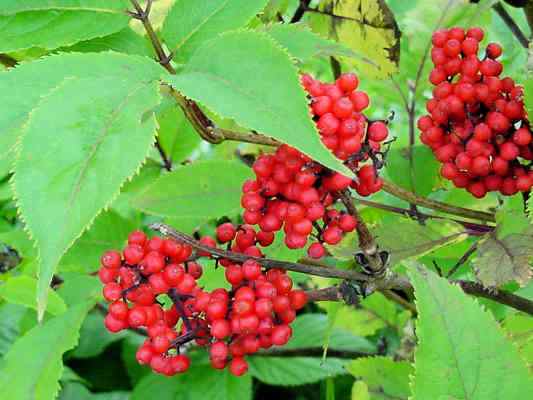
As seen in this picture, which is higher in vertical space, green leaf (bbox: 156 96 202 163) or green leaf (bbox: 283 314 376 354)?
green leaf (bbox: 156 96 202 163)

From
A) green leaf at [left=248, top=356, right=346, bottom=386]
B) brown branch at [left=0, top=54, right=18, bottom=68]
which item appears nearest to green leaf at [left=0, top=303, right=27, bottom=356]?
green leaf at [left=248, top=356, right=346, bottom=386]

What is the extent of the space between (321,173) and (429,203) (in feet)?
1.32

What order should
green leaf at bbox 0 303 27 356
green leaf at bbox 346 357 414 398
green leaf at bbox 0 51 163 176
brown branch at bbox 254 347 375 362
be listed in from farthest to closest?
green leaf at bbox 0 303 27 356, brown branch at bbox 254 347 375 362, green leaf at bbox 346 357 414 398, green leaf at bbox 0 51 163 176

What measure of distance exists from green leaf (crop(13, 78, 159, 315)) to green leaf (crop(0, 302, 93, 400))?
0.63 metres

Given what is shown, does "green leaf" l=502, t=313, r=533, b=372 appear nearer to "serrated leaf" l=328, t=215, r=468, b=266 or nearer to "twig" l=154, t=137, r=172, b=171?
"serrated leaf" l=328, t=215, r=468, b=266

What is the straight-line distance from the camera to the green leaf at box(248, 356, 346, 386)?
2.31 m

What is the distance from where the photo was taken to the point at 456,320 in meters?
0.92

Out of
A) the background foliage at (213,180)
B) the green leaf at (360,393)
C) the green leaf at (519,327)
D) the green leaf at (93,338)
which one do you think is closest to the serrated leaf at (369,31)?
the background foliage at (213,180)

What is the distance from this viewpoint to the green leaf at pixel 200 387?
7.29ft

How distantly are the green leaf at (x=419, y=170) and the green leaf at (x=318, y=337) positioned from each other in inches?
28.9

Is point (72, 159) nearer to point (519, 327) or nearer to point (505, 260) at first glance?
point (505, 260)

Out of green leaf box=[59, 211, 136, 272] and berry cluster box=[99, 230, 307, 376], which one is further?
green leaf box=[59, 211, 136, 272]

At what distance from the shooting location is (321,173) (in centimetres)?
108

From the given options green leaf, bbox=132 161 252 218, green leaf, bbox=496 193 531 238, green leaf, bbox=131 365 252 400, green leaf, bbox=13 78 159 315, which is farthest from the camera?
green leaf, bbox=131 365 252 400
